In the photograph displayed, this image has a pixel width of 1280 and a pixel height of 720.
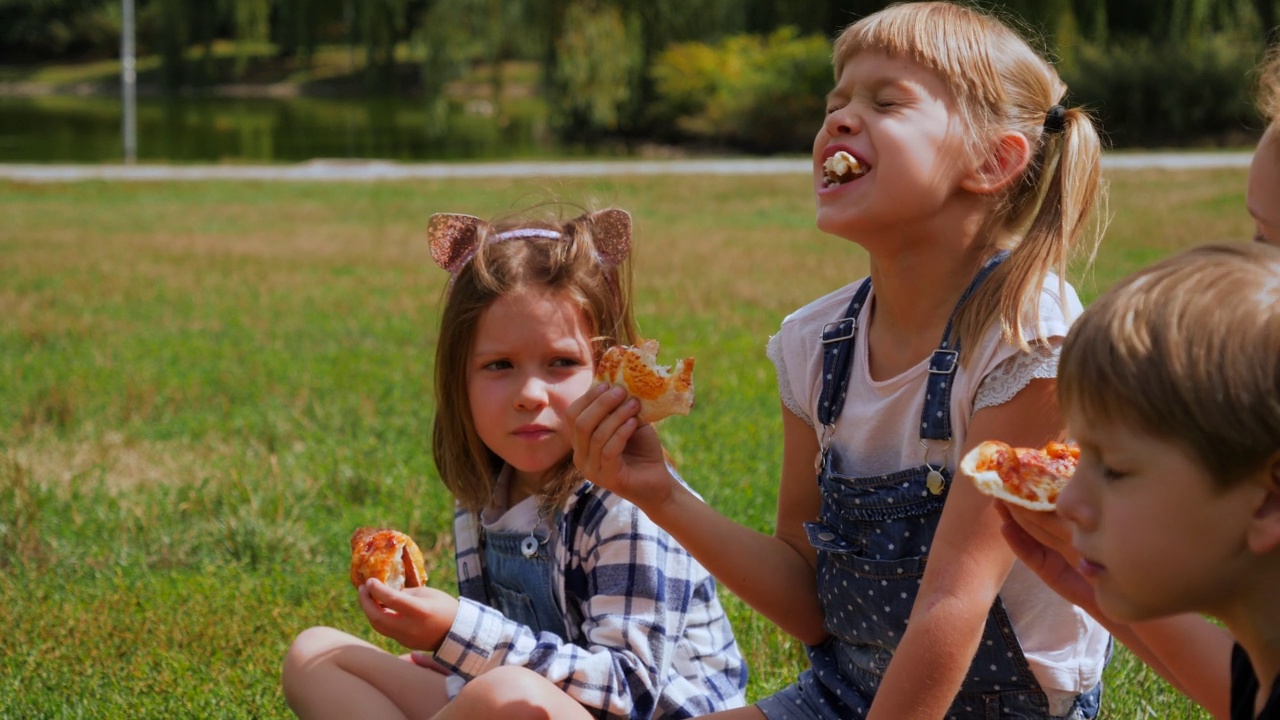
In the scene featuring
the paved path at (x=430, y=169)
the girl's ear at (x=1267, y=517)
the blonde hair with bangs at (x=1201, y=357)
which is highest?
the blonde hair with bangs at (x=1201, y=357)

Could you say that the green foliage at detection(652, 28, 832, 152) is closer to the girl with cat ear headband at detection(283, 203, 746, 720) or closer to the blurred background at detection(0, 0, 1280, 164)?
the blurred background at detection(0, 0, 1280, 164)

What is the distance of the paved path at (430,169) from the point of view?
16.2 meters

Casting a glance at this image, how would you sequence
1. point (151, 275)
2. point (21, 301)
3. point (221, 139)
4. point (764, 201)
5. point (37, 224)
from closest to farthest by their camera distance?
point (21, 301) → point (151, 275) → point (37, 224) → point (764, 201) → point (221, 139)

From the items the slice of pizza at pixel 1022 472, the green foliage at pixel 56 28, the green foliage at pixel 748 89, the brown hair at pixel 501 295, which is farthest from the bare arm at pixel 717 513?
the green foliage at pixel 56 28

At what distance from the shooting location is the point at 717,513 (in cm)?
226

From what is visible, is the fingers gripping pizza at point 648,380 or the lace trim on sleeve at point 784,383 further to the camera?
the lace trim on sleeve at point 784,383

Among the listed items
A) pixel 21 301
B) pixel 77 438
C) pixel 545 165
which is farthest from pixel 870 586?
pixel 545 165

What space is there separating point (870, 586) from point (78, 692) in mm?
1738

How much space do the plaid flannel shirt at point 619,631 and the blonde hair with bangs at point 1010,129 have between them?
69 cm

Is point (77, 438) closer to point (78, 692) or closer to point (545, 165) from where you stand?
point (78, 692)

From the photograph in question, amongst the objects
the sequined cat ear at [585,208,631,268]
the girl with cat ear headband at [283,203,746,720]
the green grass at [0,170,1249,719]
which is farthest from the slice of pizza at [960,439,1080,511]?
the sequined cat ear at [585,208,631,268]

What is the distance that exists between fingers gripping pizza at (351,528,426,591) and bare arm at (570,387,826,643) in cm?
38

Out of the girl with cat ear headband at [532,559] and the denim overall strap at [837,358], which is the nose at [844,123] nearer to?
the denim overall strap at [837,358]

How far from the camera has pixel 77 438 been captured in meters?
4.87
